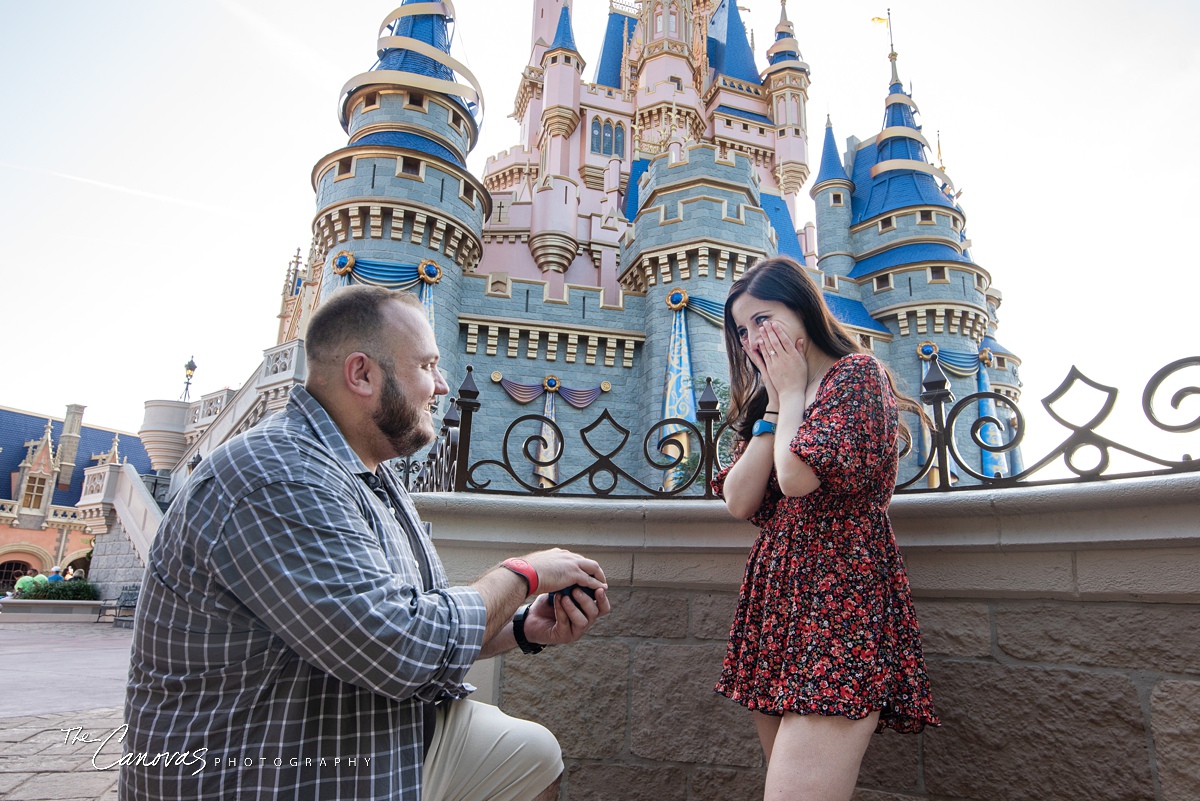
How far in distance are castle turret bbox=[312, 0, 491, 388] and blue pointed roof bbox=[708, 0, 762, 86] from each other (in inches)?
732

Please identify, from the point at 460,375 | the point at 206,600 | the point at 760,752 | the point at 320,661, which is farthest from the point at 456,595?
the point at 460,375

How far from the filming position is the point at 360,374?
1.52 m

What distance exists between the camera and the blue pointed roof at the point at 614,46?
32.0 meters

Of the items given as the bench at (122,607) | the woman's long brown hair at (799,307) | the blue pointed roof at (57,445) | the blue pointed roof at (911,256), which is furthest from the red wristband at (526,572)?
the blue pointed roof at (57,445)

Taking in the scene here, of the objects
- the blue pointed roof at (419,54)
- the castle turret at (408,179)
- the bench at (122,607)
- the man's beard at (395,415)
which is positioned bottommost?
the bench at (122,607)

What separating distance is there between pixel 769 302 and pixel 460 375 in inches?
554

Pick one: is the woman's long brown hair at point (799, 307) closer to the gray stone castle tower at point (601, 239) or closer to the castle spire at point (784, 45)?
the gray stone castle tower at point (601, 239)

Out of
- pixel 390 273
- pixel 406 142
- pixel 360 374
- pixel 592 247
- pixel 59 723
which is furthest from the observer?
pixel 592 247

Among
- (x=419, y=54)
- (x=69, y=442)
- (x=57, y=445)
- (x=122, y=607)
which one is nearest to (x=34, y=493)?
(x=69, y=442)

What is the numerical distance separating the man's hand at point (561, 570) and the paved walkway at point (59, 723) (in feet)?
5.81

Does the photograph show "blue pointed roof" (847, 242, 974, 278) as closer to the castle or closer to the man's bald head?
the castle

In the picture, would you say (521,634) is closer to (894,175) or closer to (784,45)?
(894,175)

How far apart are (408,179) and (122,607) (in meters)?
10.5

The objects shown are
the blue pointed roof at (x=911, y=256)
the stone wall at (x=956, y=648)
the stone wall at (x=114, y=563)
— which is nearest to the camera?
the stone wall at (x=956, y=648)
